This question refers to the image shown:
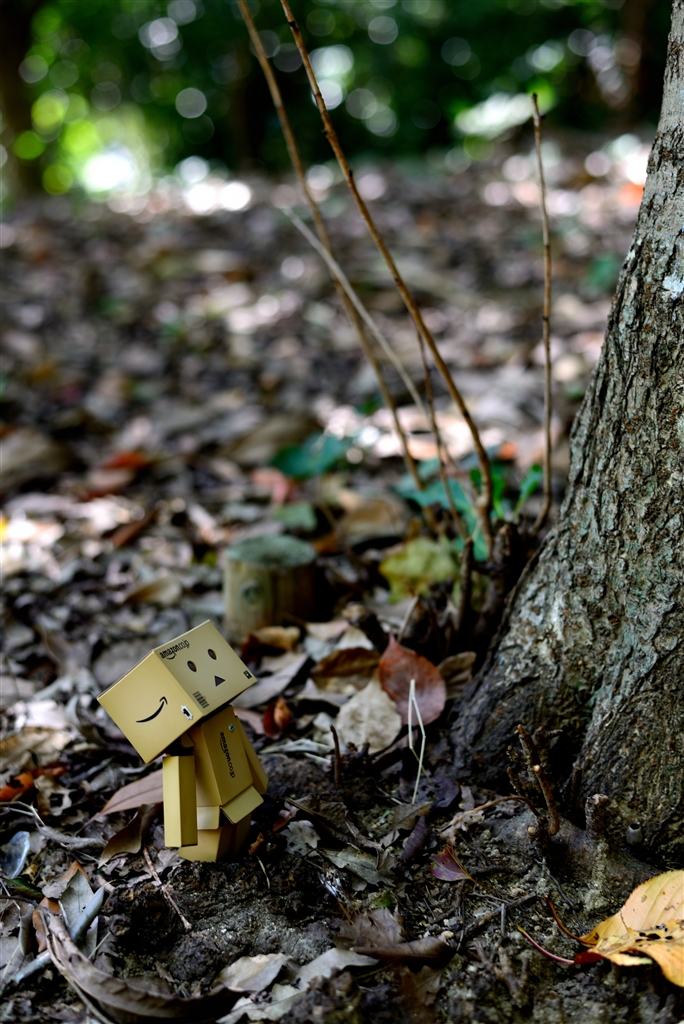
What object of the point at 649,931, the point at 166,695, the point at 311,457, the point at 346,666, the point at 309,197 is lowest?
the point at 649,931

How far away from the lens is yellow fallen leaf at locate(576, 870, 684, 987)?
126 cm

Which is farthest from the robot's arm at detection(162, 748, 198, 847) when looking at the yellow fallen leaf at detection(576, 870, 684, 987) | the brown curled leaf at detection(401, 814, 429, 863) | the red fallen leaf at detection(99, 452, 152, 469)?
the red fallen leaf at detection(99, 452, 152, 469)

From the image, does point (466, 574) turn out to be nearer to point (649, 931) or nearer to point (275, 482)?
point (649, 931)

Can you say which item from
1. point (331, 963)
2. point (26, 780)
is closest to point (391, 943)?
point (331, 963)

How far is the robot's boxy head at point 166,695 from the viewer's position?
1.46m

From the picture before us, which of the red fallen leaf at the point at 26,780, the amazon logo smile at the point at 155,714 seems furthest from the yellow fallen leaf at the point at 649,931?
the red fallen leaf at the point at 26,780

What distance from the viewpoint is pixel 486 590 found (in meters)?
2.07

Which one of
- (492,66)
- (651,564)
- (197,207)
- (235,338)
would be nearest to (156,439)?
(235,338)

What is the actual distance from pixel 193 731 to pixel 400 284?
3.13ft

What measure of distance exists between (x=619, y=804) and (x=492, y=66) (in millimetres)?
7350

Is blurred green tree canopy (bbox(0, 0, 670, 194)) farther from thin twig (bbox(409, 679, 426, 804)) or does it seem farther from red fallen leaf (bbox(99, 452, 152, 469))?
thin twig (bbox(409, 679, 426, 804))

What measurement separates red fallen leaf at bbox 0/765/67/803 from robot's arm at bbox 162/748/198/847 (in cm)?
45

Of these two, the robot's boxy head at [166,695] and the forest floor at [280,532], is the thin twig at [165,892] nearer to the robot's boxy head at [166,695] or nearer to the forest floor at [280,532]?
the forest floor at [280,532]

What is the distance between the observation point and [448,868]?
155 cm
